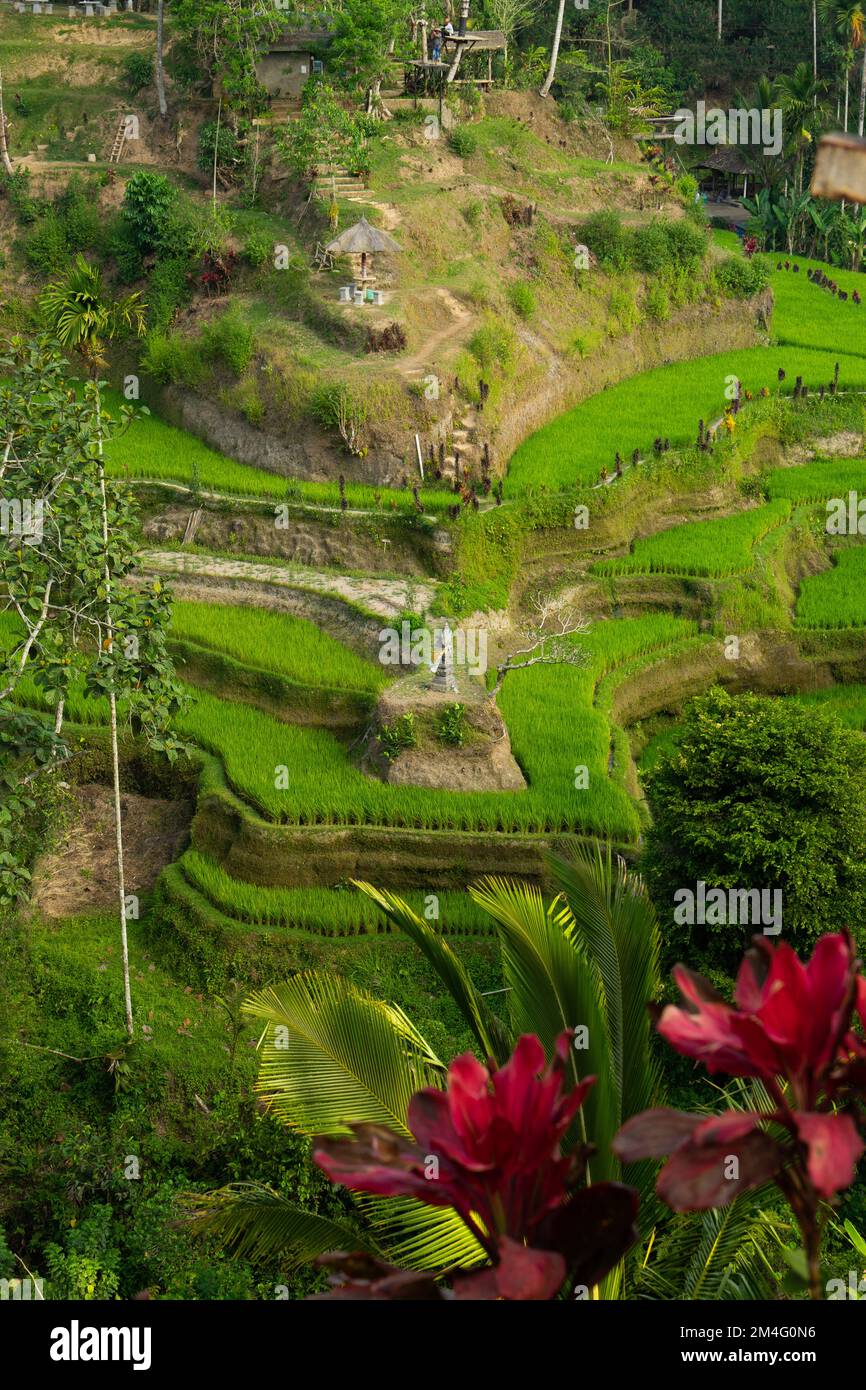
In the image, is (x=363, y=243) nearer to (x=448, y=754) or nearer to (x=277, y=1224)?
(x=448, y=754)

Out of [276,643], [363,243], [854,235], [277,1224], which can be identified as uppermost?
[854,235]

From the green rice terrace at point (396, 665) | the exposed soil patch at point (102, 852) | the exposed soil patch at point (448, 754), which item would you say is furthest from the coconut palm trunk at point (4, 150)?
the exposed soil patch at point (448, 754)

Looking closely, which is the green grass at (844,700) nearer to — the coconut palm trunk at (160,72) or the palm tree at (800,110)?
the coconut palm trunk at (160,72)

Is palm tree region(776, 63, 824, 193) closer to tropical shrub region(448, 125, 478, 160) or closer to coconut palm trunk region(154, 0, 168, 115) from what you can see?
tropical shrub region(448, 125, 478, 160)

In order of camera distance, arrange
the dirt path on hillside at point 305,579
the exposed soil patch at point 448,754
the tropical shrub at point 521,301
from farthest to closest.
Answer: the tropical shrub at point 521,301 < the dirt path on hillside at point 305,579 < the exposed soil patch at point 448,754

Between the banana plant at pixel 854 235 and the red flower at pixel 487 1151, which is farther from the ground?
the banana plant at pixel 854 235

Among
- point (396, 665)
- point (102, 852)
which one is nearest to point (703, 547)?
point (396, 665)

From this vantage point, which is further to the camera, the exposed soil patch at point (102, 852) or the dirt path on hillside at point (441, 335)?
the dirt path on hillside at point (441, 335)
